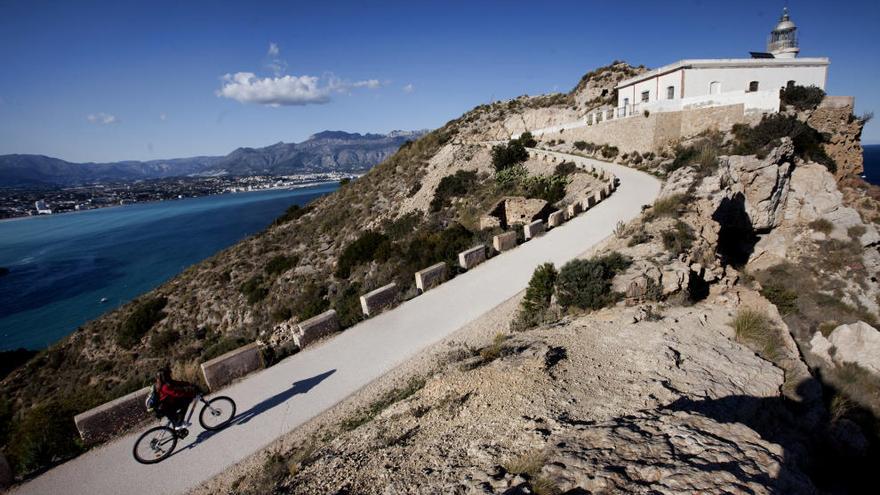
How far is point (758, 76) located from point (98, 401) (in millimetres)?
33541

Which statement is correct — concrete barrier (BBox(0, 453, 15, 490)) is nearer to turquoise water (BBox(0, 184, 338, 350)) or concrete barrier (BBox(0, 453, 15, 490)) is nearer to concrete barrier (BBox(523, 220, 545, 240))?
concrete barrier (BBox(523, 220, 545, 240))

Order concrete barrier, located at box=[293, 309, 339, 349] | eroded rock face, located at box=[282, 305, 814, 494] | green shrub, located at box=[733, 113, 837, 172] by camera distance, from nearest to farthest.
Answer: eroded rock face, located at box=[282, 305, 814, 494]
concrete barrier, located at box=[293, 309, 339, 349]
green shrub, located at box=[733, 113, 837, 172]

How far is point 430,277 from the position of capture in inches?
421

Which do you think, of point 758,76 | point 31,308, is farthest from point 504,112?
point 31,308

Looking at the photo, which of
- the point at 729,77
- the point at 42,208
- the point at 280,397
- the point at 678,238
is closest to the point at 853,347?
the point at 678,238

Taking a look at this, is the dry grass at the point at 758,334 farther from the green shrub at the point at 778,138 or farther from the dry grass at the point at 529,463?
the green shrub at the point at 778,138

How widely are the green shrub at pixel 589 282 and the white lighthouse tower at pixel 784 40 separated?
1150 inches

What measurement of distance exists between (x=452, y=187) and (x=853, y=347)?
22698mm

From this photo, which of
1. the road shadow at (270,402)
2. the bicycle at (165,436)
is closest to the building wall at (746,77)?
the road shadow at (270,402)

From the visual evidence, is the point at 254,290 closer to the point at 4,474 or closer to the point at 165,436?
the point at 4,474

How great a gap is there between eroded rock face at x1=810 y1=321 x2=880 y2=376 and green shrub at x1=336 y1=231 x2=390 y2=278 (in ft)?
54.9

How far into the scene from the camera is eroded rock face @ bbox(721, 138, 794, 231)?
16.2 meters

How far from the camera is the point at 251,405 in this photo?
637cm

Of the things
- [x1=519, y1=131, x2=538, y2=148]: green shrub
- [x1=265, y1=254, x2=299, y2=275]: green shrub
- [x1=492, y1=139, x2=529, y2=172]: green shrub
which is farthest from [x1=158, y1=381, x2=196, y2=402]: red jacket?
[x1=519, y1=131, x2=538, y2=148]: green shrub
